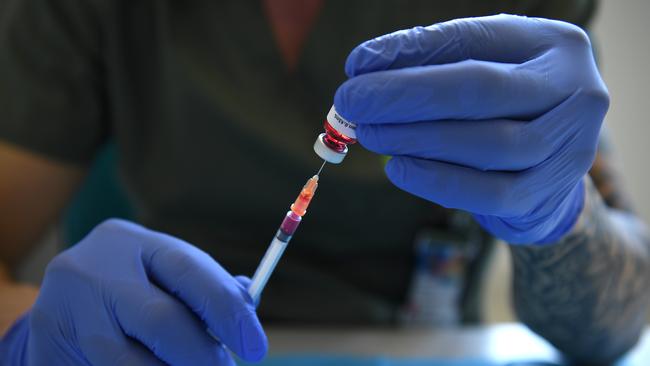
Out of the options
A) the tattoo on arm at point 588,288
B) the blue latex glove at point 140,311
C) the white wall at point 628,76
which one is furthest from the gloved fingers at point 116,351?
the white wall at point 628,76

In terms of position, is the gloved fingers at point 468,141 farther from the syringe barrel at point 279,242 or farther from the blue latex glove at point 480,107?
the syringe barrel at point 279,242

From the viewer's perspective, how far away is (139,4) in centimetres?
98

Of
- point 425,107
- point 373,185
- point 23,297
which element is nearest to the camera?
point 425,107

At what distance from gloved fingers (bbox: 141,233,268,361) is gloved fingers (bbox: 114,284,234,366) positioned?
0.02 m

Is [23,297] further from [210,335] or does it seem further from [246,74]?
[246,74]

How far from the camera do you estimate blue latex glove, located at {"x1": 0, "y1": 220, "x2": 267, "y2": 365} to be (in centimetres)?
57

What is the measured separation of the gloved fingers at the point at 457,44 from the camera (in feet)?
1.74

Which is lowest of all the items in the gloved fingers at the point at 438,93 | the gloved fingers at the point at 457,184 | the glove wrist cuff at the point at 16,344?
the glove wrist cuff at the point at 16,344

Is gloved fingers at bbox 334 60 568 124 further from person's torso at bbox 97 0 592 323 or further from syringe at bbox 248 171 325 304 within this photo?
person's torso at bbox 97 0 592 323

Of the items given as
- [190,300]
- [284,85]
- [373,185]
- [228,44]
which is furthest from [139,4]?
[190,300]

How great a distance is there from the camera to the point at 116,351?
567mm

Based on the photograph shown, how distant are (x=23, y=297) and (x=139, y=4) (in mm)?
464

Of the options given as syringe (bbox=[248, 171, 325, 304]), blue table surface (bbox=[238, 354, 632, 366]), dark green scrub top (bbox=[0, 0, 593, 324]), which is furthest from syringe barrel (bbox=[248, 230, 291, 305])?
dark green scrub top (bbox=[0, 0, 593, 324])

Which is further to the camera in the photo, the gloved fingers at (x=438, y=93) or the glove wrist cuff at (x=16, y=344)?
the glove wrist cuff at (x=16, y=344)
